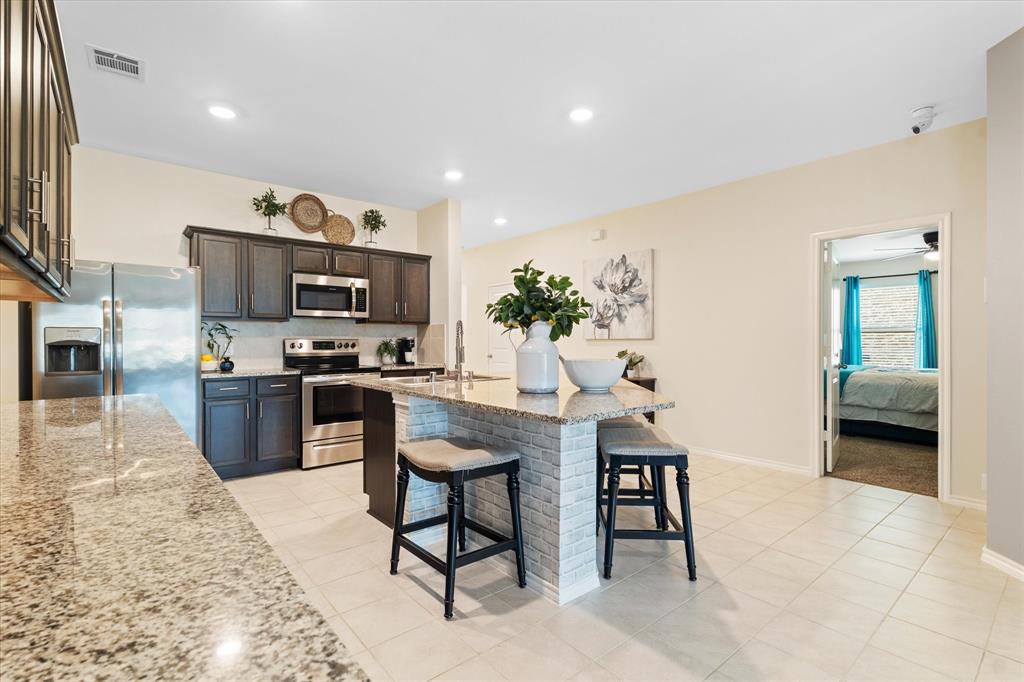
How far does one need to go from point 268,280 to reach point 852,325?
8.63 m

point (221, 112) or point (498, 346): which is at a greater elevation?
point (221, 112)

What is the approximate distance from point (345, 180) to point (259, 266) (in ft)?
3.63

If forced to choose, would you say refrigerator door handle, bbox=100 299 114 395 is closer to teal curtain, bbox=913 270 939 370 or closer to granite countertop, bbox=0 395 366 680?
granite countertop, bbox=0 395 366 680

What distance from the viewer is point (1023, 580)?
90.8 inches

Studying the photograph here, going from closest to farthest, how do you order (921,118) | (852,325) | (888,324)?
1. (921,118)
2. (888,324)
3. (852,325)

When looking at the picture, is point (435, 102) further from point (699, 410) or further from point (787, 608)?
point (699, 410)

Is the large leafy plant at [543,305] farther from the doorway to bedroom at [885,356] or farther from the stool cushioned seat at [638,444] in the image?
the doorway to bedroom at [885,356]

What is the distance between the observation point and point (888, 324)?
25.4 ft

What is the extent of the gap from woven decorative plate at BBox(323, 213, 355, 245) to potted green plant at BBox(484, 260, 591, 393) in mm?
3159

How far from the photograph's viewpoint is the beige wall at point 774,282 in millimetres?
3322

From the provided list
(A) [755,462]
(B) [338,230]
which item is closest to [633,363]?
(A) [755,462]

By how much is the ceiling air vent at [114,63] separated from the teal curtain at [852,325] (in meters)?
9.32

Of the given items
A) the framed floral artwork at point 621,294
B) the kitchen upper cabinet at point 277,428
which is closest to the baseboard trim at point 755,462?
the framed floral artwork at point 621,294

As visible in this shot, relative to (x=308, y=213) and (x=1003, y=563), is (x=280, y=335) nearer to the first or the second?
(x=308, y=213)
